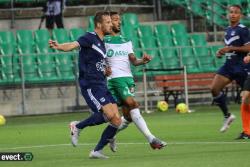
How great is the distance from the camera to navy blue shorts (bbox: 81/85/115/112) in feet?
47.3

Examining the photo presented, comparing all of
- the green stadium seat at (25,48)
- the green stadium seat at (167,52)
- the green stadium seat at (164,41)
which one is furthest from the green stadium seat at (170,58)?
the green stadium seat at (25,48)

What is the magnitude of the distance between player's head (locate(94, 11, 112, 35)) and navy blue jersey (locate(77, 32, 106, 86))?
14cm

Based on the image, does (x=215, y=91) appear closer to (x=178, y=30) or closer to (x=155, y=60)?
(x=155, y=60)

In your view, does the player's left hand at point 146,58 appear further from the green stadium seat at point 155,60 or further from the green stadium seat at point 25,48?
the green stadium seat at point 155,60

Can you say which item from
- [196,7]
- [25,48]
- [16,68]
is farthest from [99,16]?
[196,7]

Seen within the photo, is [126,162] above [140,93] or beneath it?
above

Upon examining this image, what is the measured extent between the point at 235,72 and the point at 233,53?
366 mm

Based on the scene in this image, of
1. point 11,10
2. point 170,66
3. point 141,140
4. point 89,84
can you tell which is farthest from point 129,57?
point 11,10

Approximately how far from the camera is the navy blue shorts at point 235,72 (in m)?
18.3

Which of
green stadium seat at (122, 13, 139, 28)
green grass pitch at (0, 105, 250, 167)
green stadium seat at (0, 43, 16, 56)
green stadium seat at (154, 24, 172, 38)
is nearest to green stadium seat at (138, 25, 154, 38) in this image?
green stadium seat at (122, 13, 139, 28)

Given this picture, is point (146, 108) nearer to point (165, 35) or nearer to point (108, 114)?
point (165, 35)

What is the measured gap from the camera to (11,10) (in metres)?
33.4

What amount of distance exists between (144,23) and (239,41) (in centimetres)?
1762

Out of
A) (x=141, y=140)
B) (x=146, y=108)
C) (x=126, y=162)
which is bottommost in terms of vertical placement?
(x=146, y=108)
